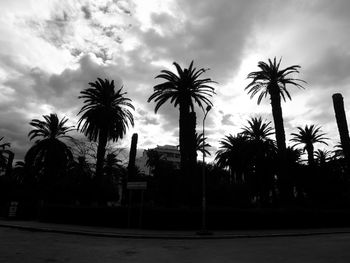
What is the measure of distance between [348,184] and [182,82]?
90.4 ft

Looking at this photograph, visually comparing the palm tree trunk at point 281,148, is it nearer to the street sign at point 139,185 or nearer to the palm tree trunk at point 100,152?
the street sign at point 139,185

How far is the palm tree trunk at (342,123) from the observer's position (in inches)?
1428

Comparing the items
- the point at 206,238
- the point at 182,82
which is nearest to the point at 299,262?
the point at 206,238

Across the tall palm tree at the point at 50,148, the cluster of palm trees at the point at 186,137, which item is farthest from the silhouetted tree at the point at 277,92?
the tall palm tree at the point at 50,148

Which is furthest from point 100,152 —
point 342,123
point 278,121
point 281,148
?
point 342,123

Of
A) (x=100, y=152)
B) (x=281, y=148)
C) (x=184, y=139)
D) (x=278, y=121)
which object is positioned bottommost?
(x=100, y=152)

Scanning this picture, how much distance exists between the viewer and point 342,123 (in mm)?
36594

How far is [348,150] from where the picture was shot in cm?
3603

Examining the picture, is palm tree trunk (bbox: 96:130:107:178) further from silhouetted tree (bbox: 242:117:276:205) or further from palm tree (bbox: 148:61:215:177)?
silhouetted tree (bbox: 242:117:276:205)

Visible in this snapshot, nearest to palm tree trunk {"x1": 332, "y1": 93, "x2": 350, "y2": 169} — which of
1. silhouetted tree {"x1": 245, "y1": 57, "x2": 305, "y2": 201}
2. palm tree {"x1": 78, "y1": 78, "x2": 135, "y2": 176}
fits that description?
silhouetted tree {"x1": 245, "y1": 57, "x2": 305, "y2": 201}

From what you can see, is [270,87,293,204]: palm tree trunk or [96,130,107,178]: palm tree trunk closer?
[270,87,293,204]: palm tree trunk

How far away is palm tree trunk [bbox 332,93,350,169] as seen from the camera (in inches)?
1428

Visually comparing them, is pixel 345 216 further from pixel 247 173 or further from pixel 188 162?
pixel 247 173

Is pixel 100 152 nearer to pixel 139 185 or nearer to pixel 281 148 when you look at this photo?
pixel 139 185
